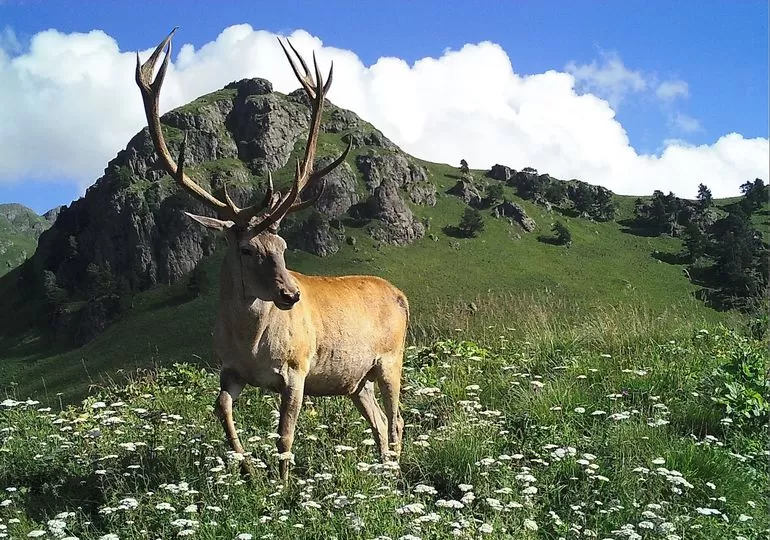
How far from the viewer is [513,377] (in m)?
9.07

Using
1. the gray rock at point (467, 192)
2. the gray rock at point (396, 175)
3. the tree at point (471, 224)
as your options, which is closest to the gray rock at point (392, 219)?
the gray rock at point (396, 175)

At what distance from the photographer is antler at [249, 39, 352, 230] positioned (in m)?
6.51

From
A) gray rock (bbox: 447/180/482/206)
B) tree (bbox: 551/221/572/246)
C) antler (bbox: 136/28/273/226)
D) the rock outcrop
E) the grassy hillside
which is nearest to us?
antler (bbox: 136/28/273/226)

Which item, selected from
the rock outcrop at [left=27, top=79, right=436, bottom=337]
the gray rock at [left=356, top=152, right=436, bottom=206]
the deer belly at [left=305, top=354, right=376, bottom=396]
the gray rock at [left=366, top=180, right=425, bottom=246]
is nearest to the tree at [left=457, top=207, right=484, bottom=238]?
the gray rock at [left=366, top=180, right=425, bottom=246]

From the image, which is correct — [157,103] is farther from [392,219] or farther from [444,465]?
[392,219]

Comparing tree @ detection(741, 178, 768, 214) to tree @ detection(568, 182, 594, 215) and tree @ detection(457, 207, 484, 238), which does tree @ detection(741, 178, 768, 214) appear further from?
tree @ detection(457, 207, 484, 238)

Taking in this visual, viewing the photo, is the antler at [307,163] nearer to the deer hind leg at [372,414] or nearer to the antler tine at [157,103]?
the antler tine at [157,103]

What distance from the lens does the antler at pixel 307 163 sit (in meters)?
6.51

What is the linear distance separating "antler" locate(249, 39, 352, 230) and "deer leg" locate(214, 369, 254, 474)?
4.94ft

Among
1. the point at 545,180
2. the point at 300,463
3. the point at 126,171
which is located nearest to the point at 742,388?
the point at 300,463

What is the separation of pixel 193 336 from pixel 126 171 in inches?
2851

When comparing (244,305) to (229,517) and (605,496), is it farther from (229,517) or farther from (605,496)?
(605,496)

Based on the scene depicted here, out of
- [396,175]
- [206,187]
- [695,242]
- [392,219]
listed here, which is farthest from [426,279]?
[695,242]

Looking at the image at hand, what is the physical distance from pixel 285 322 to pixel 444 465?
204 centimetres
